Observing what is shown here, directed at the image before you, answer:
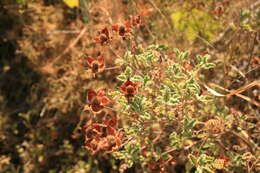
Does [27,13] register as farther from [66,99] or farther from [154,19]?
[154,19]

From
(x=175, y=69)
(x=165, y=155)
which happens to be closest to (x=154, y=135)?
(x=165, y=155)

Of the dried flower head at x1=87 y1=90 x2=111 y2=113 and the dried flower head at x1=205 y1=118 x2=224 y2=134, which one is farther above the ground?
the dried flower head at x1=87 y1=90 x2=111 y2=113

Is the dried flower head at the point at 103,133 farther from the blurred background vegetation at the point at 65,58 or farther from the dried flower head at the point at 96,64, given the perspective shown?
the blurred background vegetation at the point at 65,58

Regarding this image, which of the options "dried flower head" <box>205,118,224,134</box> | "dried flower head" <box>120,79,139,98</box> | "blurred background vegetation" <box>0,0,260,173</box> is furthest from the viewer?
"blurred background vegetation" <box>0,0,260,173</box>

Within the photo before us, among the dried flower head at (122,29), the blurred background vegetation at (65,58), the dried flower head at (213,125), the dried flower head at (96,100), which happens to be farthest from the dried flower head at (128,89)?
the blurred background vegetation at (65,58)

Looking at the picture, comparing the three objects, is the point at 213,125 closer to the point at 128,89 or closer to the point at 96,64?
the point at 128,89

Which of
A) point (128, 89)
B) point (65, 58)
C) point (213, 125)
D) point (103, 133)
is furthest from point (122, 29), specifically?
point (65, 58)

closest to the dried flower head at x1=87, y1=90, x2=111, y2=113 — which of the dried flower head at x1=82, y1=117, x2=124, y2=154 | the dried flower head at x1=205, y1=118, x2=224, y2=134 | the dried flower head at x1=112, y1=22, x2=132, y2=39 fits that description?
the dried flower head at x1=82, y1=117, x2=124, y2=154

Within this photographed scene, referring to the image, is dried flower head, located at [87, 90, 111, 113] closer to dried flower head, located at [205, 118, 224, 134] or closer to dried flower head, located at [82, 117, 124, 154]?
dried flower head, located at [82, 117, 124, 154]
